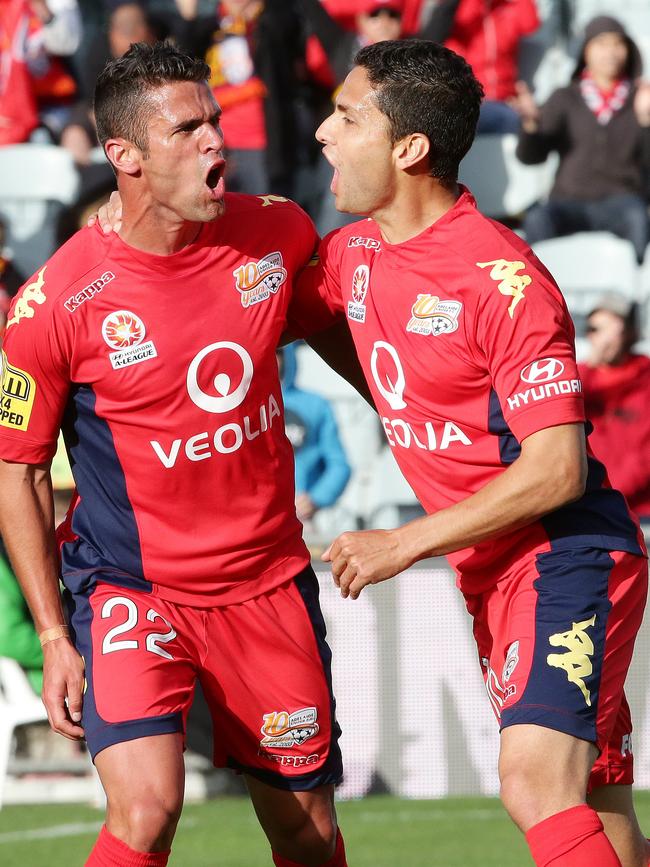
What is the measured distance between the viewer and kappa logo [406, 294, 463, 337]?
389 centimetres

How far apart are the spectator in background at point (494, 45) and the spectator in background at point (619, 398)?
120 inches

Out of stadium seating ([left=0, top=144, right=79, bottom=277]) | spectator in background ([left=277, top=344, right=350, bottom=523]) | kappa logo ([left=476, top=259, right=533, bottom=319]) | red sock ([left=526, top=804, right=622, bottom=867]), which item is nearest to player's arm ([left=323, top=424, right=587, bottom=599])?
kappa logo ([left=476, top=259, right=533, bottom=319])

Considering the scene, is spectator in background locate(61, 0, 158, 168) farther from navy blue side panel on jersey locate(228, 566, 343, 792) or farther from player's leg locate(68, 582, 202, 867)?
player's leg locate(68, 582, 202, 867)

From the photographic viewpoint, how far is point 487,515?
144 inches

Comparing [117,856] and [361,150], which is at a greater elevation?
[361,150]

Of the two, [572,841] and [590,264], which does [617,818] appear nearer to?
[572,841]

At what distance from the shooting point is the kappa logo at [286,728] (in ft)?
14.2

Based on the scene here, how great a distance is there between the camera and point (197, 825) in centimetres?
691

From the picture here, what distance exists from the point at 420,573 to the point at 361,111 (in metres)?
3.50

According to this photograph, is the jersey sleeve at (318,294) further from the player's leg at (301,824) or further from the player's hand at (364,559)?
the player's leg at (301,824)

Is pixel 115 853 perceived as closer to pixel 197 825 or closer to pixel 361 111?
pixel 361 111

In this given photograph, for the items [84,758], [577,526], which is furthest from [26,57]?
[577,526]

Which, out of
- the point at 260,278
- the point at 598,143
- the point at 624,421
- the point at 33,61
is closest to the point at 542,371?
the point at 260,278

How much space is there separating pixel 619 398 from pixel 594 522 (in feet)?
14.2
